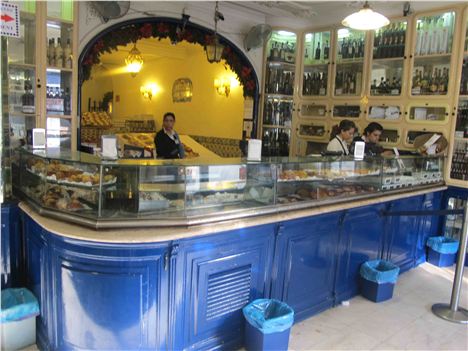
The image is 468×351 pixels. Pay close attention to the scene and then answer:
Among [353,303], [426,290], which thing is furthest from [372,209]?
[426,290]

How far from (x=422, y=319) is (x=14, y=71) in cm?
457

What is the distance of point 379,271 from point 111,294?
253 centimetres

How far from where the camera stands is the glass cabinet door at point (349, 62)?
5742mm

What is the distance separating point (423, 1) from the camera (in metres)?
4.82

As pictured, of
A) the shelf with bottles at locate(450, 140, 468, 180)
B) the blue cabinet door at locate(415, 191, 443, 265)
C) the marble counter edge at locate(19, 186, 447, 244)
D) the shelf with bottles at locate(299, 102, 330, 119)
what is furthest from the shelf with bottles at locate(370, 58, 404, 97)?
the marble counter edge at locate(19, 186, 447, 244)

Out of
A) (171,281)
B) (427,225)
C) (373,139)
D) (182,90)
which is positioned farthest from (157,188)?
(182,90)

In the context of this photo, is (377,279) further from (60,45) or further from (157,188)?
(60,45)

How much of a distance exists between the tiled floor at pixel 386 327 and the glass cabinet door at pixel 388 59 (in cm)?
270

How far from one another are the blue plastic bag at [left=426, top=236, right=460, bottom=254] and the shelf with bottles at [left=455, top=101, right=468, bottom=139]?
4.19 ft

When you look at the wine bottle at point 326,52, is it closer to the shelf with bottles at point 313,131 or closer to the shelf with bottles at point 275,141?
the shelf with bottles at point 313,131

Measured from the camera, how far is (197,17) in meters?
5.45

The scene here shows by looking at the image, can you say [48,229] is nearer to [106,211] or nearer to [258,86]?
[106,211]

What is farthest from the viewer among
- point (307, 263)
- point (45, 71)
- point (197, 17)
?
point (197, 17)

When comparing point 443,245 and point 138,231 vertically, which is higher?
point 138,231
